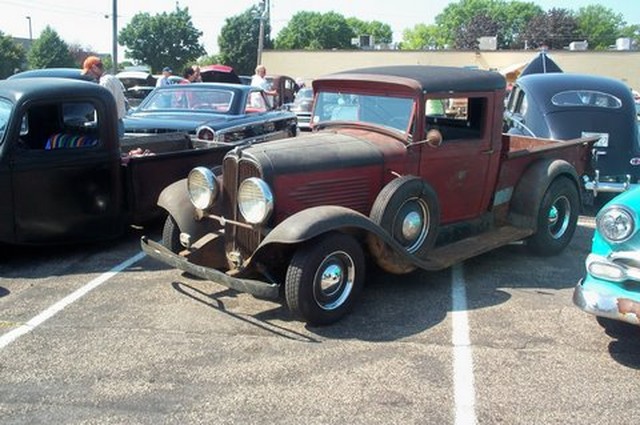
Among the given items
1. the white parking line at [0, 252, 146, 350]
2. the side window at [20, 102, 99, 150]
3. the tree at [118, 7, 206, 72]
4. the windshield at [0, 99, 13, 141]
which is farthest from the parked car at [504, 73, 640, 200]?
the tree at [118, 7, 206, 72]

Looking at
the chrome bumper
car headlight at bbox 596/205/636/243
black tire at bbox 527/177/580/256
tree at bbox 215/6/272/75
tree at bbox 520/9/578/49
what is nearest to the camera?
car headlight at bbox 596/205/636/243

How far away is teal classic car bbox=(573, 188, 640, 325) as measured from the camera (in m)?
3.81

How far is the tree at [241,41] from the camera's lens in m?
61.3

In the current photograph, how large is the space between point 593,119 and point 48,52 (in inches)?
1893

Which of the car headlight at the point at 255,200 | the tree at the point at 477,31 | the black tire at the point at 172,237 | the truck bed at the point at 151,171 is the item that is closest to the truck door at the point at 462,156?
the car headlight at the point at 255,200

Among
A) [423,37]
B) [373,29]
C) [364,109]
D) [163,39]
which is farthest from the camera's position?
[423,37]

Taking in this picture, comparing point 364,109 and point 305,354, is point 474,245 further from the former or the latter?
point 305,354

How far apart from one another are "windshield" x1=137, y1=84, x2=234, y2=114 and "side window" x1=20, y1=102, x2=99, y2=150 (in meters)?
3.26

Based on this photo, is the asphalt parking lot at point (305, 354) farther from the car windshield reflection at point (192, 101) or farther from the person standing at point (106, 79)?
the car windshield reflection at point (192, 101)

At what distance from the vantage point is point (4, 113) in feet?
18.5

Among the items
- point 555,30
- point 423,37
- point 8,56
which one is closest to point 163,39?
point 8,56

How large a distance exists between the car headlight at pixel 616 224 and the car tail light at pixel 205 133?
17.9 feet

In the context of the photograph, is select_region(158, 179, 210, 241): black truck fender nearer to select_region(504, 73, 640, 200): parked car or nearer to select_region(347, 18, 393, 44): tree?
select_region(504, 73, 640, 200): parked car

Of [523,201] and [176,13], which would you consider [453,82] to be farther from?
[176,13]
